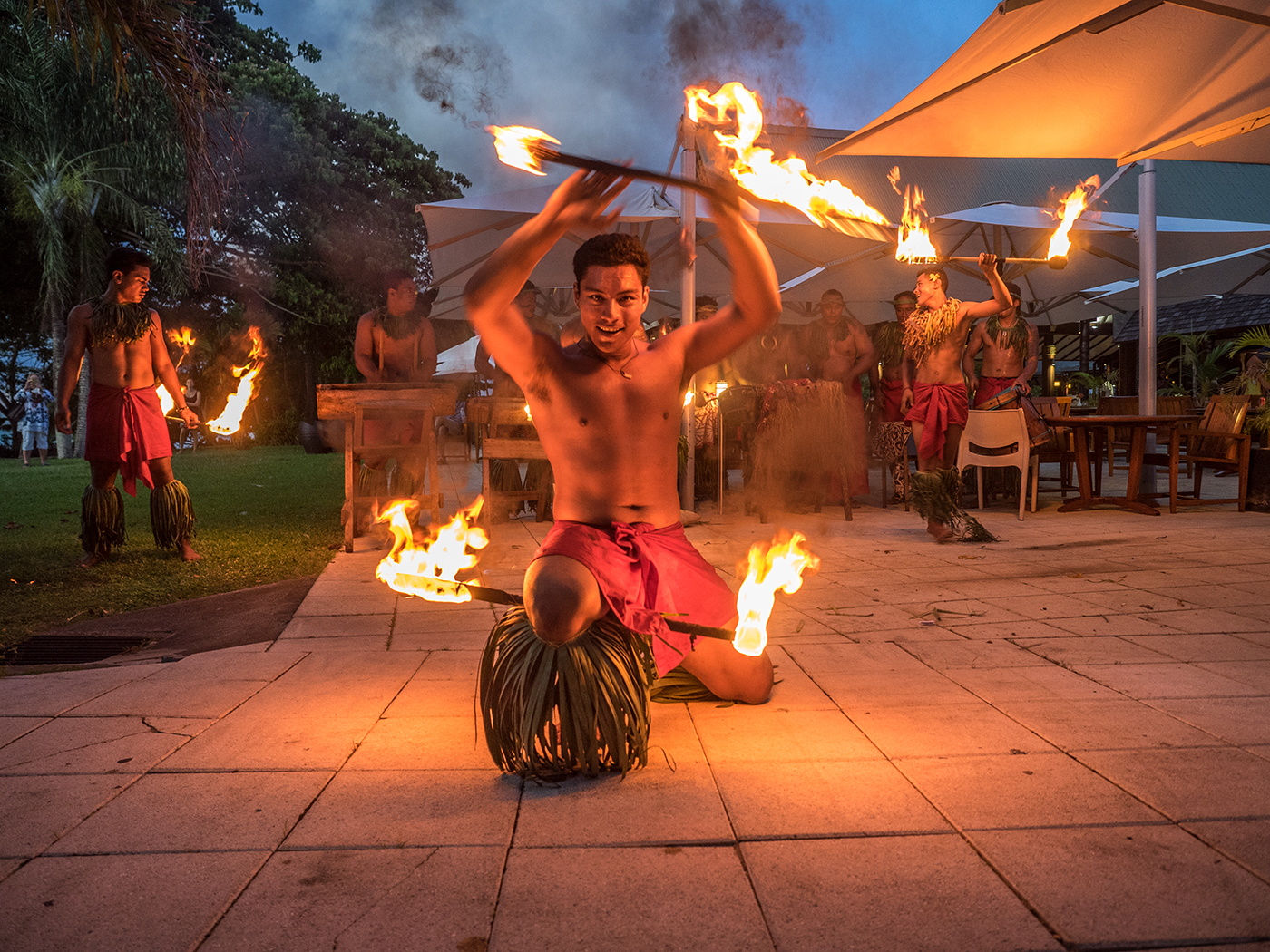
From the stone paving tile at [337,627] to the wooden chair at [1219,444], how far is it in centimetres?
764

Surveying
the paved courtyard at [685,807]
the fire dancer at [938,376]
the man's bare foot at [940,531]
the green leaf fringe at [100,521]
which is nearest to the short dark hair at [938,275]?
the fire dancer at [938,376]

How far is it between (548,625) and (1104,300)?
51.3 ft

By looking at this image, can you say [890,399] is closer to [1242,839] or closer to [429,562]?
[429,562]

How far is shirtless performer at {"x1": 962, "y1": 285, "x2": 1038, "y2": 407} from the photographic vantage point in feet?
28.4

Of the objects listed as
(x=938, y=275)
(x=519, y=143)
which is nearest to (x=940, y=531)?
(x=938, y=275)

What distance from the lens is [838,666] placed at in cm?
371

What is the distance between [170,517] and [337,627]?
277 centimetres

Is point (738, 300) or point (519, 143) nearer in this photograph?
point (519, 143)

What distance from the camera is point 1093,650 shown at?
12.7ft

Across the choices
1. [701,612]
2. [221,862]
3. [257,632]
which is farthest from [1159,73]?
[221,862]

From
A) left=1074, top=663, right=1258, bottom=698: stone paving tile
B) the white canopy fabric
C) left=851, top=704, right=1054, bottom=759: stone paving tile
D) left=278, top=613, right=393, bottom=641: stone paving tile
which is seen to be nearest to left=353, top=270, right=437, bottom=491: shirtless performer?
left=278, top=613, right=393, bottom=641: stone paving tile

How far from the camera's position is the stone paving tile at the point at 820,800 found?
7.20 feet

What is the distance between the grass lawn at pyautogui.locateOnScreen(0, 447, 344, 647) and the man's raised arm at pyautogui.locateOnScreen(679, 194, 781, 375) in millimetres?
3679

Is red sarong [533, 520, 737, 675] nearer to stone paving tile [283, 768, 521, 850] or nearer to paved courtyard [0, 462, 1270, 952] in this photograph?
paved courtyard [0, 462, 1270, 952]
